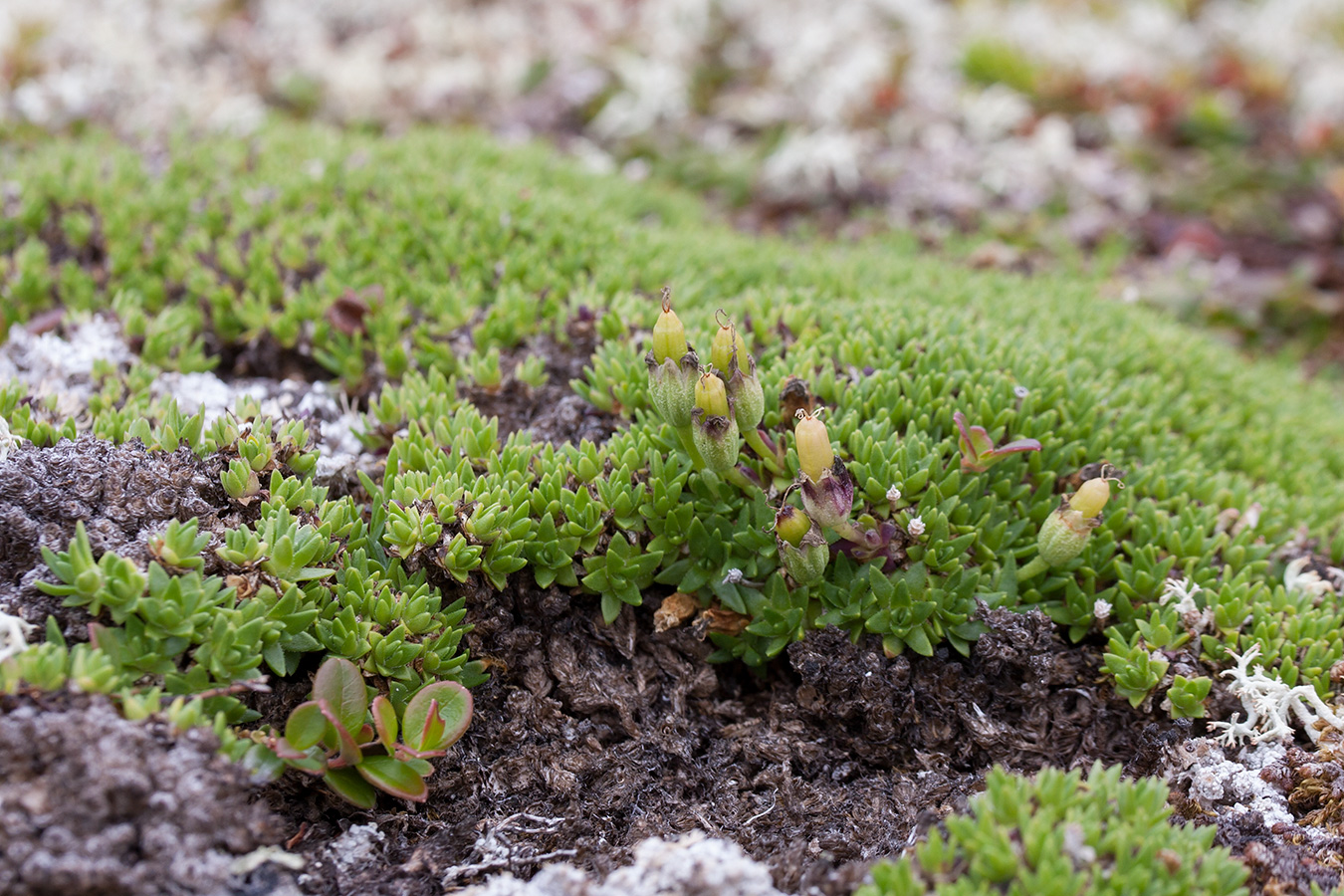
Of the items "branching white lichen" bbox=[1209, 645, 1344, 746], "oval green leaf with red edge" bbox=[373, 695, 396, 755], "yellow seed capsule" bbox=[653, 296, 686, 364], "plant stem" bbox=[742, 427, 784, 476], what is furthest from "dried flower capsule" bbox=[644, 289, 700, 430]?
"branching white lichen" bbox=[1209, 645, 1344, 746]

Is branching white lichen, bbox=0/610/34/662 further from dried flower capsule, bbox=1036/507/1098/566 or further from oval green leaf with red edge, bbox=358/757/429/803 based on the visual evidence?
dried flower capsule, bbox=1036/507/1098/566

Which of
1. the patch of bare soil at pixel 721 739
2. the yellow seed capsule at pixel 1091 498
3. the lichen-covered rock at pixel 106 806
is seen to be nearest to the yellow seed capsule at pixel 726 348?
the patch of bare soil at pixel 721 739

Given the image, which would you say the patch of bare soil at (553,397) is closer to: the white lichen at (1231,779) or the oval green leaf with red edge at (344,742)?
the oval green leaf with red edge at (344,742)

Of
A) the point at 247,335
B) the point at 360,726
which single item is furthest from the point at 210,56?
the point at 360,726

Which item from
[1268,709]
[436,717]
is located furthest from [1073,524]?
[436,717]

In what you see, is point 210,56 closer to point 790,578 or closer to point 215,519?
point 215,519
